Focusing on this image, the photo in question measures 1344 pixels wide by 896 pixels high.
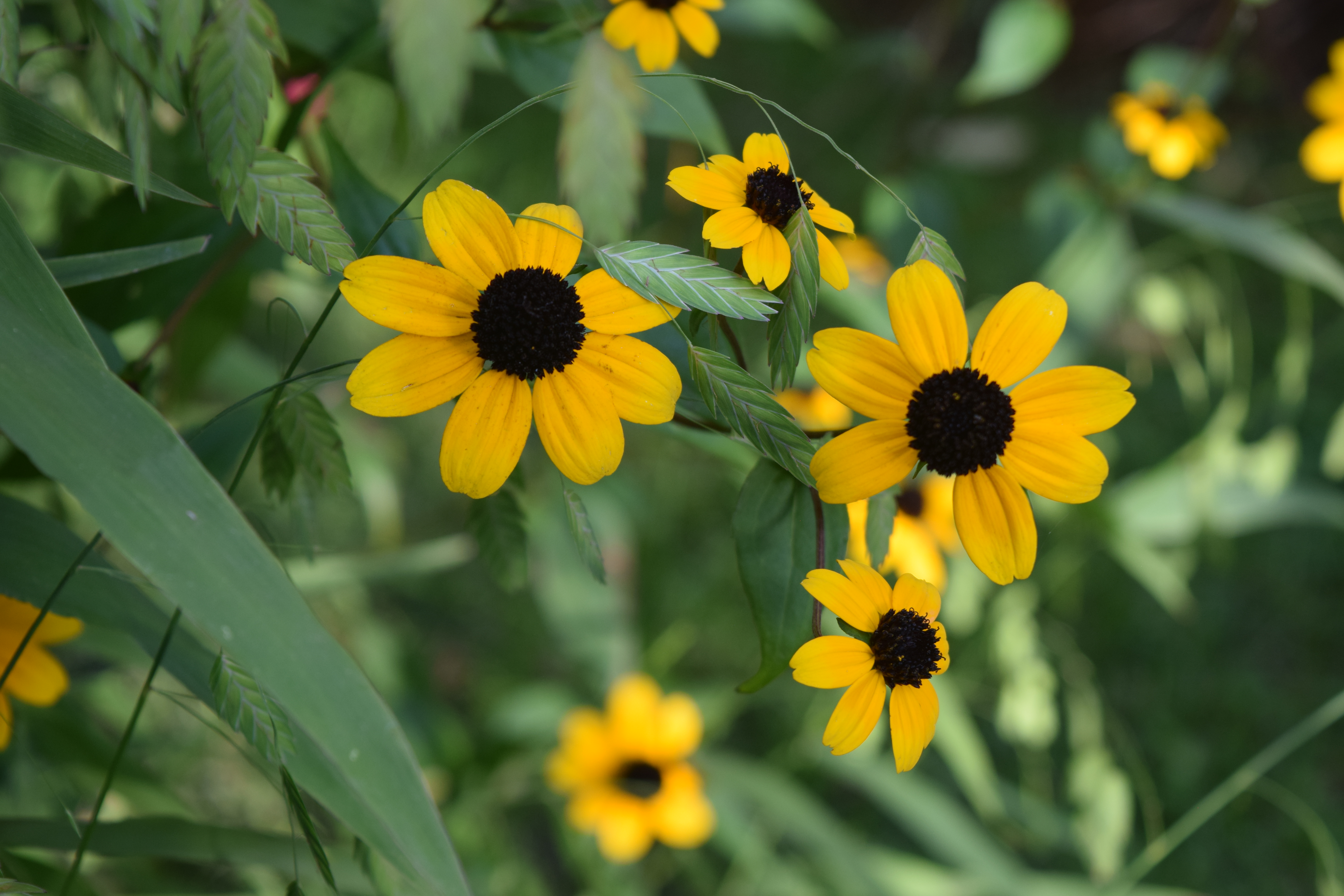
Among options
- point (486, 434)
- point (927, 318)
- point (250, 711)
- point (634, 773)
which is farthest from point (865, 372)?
point (634, 773)

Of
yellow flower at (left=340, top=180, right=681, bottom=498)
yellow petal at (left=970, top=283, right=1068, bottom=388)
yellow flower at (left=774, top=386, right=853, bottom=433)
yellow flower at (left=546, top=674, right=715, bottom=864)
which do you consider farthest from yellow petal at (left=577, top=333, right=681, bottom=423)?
yellow flower at (left=546, top=674, right=715, bottom=864)

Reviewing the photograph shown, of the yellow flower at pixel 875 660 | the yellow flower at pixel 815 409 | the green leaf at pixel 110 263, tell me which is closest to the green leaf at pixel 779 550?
the yellow flower at pixel 875 660

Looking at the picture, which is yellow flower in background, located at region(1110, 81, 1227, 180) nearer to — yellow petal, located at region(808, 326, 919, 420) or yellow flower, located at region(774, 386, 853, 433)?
yellow flower, located at region(774, 386, 853, 433)

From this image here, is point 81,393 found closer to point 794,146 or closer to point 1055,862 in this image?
point 794,146

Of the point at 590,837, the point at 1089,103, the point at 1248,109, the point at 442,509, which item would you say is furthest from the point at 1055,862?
the point at 1089,103

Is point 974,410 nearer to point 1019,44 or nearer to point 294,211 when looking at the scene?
point 294,211

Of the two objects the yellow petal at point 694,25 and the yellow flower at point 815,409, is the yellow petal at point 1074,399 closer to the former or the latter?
the yellow petal at point 694,25
